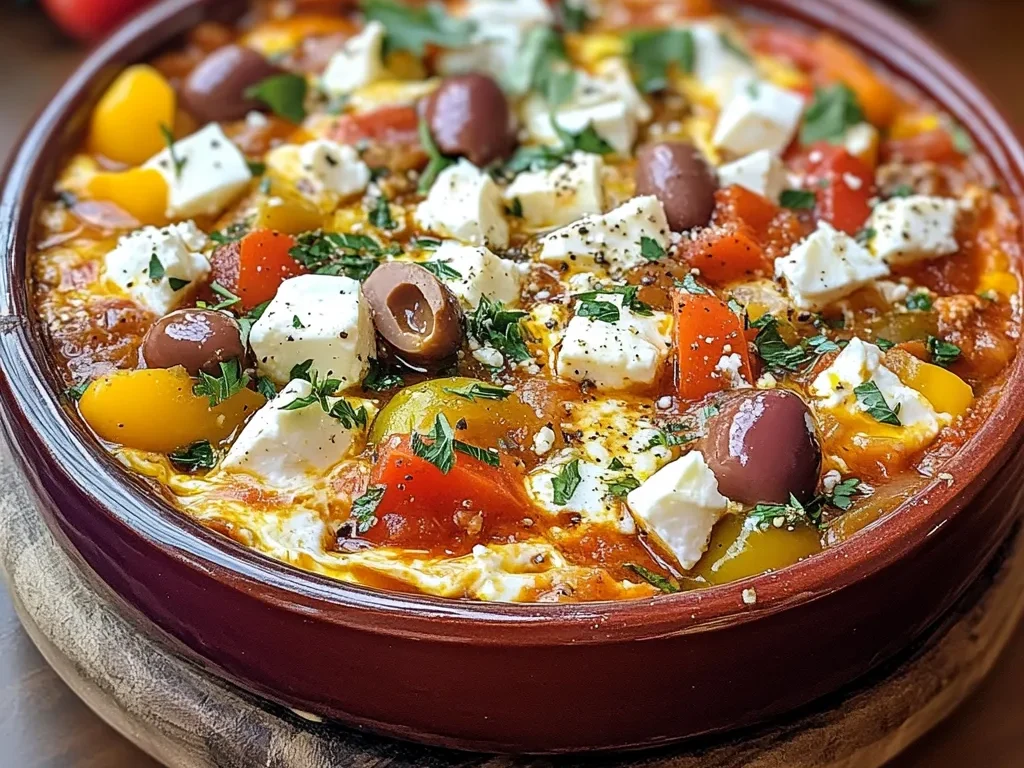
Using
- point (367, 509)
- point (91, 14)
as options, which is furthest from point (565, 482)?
point (91, 14)

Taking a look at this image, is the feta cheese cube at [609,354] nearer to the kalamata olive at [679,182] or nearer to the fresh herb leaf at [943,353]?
the kalamata olive at [679,182]

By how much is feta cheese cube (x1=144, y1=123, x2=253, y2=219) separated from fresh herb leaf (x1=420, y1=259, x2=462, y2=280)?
61 cm

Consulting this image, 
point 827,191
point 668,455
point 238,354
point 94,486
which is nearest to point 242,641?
point 94,486

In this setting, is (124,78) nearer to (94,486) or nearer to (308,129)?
(308,129)

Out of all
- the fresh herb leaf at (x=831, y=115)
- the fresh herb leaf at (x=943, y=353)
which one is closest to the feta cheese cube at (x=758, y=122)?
the fresh herb leaf at (x=831, y=115)

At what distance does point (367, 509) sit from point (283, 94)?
1.49 m

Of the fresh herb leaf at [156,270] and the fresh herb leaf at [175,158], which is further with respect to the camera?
the fresh herb leaf at [175,158]

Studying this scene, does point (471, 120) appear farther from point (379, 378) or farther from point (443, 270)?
point (379, 378)

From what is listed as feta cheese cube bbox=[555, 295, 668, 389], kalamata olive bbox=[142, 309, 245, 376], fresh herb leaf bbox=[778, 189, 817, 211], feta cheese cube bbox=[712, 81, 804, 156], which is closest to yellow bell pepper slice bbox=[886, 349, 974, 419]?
feta cheese cube bbox=[555, 295, 668, 389]

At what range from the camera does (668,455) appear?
2441 mm

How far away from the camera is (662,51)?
3.57 metres

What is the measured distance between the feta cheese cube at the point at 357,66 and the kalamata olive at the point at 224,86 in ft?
0.62

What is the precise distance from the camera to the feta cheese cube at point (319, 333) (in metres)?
2.48

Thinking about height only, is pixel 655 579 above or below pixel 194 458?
below
